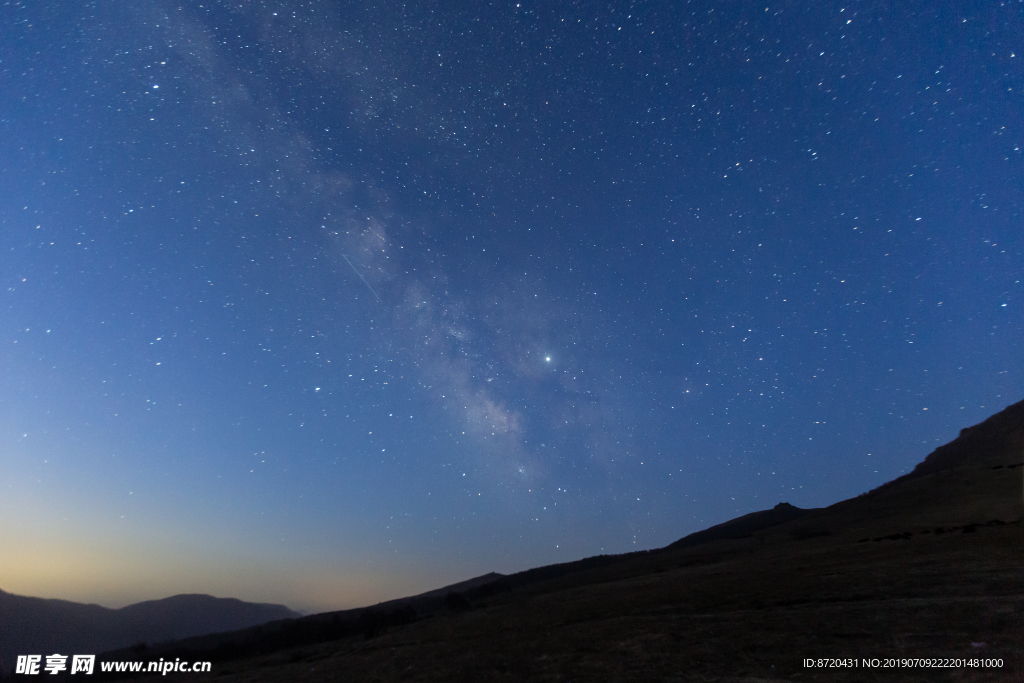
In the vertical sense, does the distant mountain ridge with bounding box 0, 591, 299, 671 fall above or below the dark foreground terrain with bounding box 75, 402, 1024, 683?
below

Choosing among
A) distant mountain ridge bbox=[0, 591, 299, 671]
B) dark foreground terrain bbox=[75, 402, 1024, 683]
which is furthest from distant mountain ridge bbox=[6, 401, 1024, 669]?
distant mountain ridge bbox=[0, 591, 299, 671]

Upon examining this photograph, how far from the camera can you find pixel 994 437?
216ft

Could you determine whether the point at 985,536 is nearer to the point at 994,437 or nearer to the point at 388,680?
the point at 388,680

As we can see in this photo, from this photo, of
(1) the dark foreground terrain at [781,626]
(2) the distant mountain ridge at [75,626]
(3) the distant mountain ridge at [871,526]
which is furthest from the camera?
(2) the distant mountain ridge at [75,626]

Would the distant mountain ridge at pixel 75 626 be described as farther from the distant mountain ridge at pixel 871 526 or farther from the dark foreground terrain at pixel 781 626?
the dark foreground terrain at pixel 781 626

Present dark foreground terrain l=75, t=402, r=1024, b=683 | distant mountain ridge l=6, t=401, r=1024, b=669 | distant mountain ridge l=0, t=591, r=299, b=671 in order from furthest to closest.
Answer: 1. distant mountain ridge l=0, t=591, r=299, b=671
2. distant mountain ridge l=6, t=401, r=1024, b=669
3. dark foreground terrain l=75, t=402, r=1024, b=683

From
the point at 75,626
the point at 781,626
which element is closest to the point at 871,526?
the point at 781,626

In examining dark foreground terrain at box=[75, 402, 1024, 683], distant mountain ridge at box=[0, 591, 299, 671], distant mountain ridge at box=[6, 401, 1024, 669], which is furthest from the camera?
distant mountain ridge at box=[0, 591, 299, 671]

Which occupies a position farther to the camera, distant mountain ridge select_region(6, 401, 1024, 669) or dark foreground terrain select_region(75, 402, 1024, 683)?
distant mountain ridge select_region(6, 401, 1024, 669)

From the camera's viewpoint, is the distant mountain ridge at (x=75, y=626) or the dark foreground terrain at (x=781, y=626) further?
the distant mountain ridge at (x=75, y=626)

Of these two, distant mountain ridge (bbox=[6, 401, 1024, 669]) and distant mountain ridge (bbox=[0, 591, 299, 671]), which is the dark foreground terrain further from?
distant mountain ridge (bbox=[0, 591, 299, 671])

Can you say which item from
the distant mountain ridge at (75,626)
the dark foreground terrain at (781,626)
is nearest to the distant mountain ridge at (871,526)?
the dark foreground terrain at (781,626)

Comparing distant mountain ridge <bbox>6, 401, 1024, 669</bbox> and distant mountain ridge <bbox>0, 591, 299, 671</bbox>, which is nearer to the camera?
distant mountain ridge <bbox>6, 401, 1024, 669</bbox>

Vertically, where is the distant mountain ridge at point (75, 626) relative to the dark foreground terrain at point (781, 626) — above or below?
below
